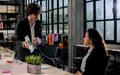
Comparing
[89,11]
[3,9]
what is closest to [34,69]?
[89,11]

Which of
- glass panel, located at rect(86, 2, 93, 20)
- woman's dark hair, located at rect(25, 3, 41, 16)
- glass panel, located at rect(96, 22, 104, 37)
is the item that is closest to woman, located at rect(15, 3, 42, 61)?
woman's dark hair, located at rect(25, 3, 41, 16)

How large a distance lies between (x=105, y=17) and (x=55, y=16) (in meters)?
2.79

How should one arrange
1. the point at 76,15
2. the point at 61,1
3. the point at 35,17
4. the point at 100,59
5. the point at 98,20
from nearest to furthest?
the point at 100,59 → the point at 35,17 → the point at 98,20 → the point at 76,15 → the point at 61,1

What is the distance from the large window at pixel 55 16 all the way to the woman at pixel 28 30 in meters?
4.29

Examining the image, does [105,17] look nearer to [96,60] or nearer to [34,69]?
[96,60]

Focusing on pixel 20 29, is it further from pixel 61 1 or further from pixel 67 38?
pixel 61 1

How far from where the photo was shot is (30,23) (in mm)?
3643

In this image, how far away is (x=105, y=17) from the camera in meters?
6.24

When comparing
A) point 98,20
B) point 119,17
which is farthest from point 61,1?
point 119,17

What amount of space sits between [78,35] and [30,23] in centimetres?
361

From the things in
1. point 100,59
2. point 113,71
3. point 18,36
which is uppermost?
point 18,36

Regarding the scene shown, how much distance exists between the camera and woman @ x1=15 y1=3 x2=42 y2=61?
345 cm

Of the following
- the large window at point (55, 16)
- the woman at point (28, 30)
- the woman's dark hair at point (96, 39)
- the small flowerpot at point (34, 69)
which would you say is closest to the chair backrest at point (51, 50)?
the woman at point (28, 30)

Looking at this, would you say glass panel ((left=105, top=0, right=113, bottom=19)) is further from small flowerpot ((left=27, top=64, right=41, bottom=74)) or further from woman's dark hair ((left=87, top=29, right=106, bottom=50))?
small flowerpot ((left=27, top=64, right=41, bottom=74))
